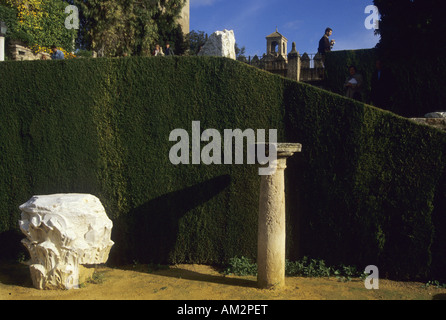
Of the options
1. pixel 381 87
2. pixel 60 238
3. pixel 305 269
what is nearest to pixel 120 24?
pixel 381 87

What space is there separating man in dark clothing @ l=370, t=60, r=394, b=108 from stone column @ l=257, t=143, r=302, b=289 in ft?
15.7

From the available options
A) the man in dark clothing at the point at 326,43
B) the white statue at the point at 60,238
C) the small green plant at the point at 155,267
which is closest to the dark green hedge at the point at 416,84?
the man in dark clothing at the point at 326,43

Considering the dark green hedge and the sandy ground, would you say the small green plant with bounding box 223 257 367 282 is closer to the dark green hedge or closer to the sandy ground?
the sandy ground

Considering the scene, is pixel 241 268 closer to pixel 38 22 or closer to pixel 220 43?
pixel 220 43

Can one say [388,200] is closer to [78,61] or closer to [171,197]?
[171,197]

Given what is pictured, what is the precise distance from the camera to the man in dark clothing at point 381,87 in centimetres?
923

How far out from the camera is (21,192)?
726 centimetres

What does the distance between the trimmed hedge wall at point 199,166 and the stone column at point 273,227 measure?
999mm

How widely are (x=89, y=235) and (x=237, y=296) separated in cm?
255

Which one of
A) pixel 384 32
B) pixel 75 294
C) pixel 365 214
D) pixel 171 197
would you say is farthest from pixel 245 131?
pixel 384 32

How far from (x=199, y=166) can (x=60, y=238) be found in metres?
2.73

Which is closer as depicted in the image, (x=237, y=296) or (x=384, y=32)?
(x=237, y=296)

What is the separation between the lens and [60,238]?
555cm

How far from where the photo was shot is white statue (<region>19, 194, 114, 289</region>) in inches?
220
